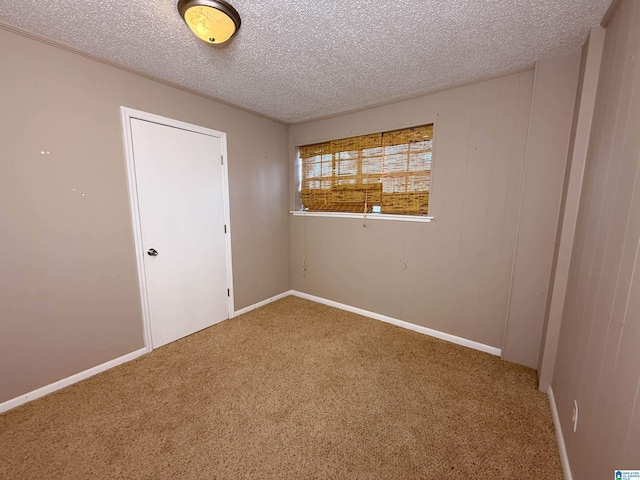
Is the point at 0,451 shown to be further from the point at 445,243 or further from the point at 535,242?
the point at 535,242

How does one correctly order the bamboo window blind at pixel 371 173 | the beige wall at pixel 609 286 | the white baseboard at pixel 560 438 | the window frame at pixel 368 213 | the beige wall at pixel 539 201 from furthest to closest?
the bamboo window blind at pixel 371 173
the window frame at pixel 368 213
the beige wall at pixel 539 201
the white baseboard at pixel 560 438
the beige wall at pixel 609 286

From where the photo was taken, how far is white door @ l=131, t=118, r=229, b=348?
2301 mm

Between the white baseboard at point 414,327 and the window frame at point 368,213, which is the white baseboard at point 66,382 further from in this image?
the window frame at point 368,213

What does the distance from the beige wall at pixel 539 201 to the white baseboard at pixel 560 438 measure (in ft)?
1.53

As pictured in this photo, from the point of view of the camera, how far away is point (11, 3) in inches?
54.9

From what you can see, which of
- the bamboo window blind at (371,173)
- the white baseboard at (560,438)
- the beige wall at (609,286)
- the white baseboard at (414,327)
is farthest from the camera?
the bamboo window blind at (371,173)

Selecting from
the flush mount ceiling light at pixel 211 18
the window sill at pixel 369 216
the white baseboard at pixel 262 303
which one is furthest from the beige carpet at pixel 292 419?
the flush mount ceiling light at pixel 211 18

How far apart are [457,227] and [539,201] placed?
632 millimetres

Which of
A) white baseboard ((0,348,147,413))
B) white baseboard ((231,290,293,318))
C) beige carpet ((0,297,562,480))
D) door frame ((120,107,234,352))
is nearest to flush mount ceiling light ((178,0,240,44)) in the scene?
door frame ((120,107,234,352))

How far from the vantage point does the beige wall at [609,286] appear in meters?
0.89

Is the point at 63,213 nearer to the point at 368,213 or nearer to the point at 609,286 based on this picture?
the point at 368,213

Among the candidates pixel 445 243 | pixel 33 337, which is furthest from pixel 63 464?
pixel 445 243

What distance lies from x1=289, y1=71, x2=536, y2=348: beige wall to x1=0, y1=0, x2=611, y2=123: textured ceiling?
0.83 ft

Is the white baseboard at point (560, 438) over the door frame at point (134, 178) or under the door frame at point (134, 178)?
under
